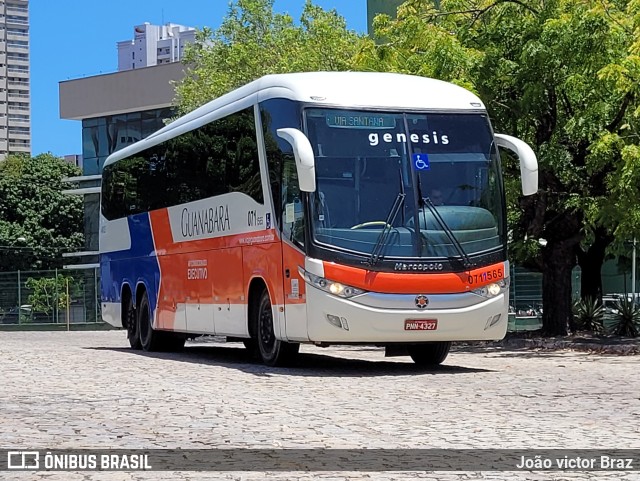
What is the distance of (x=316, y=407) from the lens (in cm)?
1258

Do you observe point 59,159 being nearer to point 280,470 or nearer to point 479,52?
point 479,52

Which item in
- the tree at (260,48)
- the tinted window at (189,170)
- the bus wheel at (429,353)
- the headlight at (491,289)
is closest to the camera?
the headlight at (491,289)

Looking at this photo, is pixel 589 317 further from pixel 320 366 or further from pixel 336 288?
pixel 336 288

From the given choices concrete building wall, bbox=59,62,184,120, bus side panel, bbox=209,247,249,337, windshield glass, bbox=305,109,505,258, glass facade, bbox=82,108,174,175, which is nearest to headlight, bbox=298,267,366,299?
windshield glass, bbox=305,109,505,258

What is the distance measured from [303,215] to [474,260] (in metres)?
2.30

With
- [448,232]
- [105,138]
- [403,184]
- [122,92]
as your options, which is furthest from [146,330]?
[122,92]

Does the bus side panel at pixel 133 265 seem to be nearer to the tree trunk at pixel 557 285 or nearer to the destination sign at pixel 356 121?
the destination sign at pixel 356 121

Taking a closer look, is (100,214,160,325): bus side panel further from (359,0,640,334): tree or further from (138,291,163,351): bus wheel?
(359,0,640,334): tree

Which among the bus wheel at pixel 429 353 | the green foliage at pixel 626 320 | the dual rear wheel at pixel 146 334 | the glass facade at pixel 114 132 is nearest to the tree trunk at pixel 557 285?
the green foliage at pixel 626 320

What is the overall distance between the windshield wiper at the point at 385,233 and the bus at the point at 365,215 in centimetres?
2

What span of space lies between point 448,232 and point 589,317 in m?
15.1

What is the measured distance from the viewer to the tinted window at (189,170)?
Result: 19062 mm

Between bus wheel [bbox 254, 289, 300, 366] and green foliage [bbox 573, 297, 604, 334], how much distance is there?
14.1 metres

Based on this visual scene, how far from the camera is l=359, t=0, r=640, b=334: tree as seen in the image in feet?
77.2
